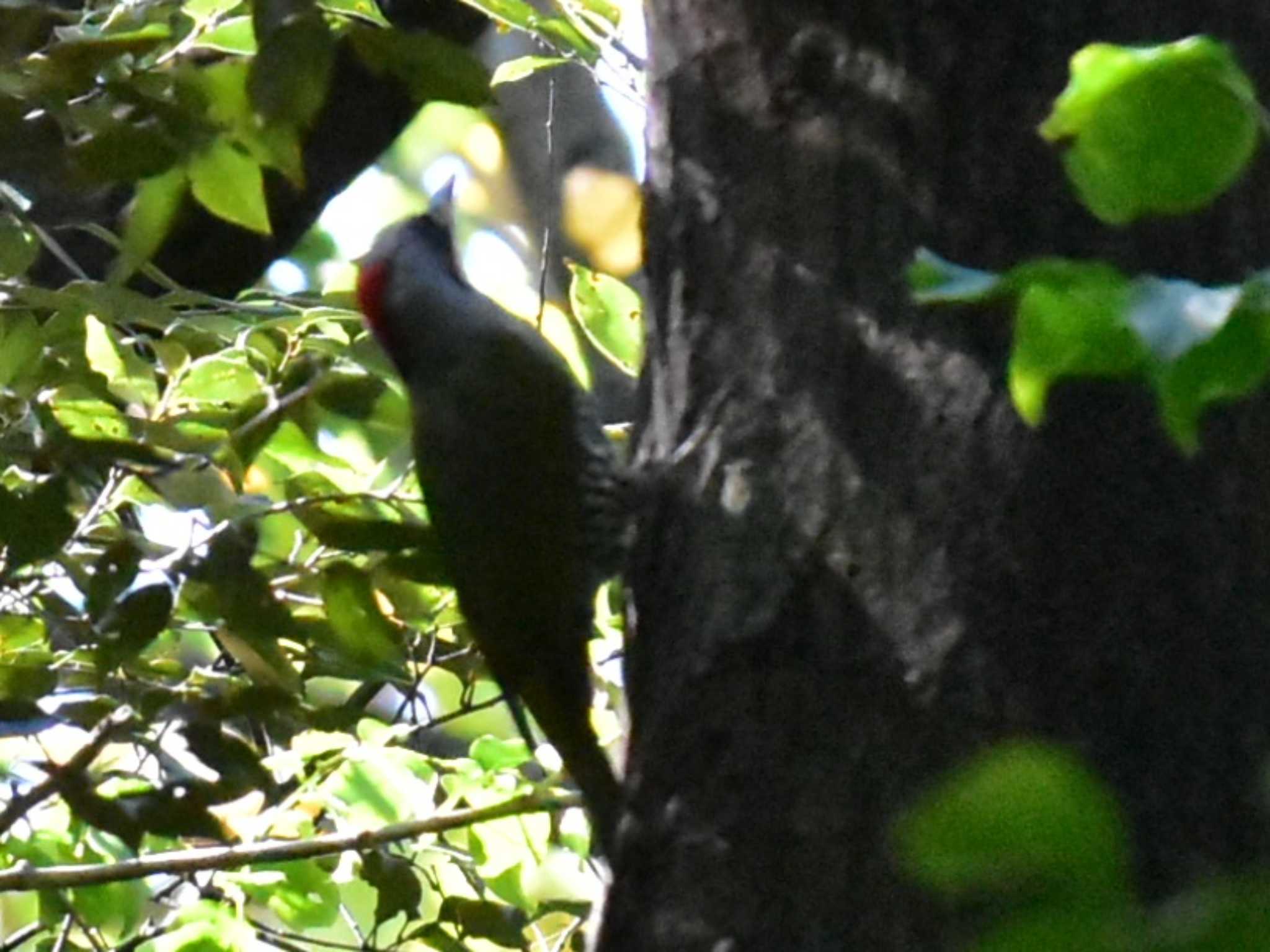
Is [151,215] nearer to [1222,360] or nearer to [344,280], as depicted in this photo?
[344,280]

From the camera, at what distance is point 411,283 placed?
2148mm

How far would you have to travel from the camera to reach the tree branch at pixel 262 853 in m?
1.52

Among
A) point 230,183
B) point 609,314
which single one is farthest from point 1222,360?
point 609,314

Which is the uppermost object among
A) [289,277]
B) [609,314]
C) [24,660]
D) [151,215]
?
[151,215]

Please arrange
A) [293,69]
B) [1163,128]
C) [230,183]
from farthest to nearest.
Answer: [230,183]
[293,69]
[1163,128]

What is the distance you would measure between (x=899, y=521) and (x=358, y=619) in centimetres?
69

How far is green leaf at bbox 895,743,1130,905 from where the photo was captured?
328mm

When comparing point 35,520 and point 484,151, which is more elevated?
point 35,520

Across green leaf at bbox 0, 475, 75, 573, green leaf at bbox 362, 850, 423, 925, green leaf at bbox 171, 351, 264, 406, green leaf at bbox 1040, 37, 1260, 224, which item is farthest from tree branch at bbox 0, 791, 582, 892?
green leaf at bbox 1040, 37, 1260, 224

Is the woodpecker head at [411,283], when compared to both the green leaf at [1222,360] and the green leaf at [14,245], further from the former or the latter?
the green leaf at [1222,360]

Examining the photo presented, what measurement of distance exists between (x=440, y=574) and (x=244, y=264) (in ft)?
2.85

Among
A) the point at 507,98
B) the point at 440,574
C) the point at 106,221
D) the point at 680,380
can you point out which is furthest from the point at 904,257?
the point at 507,98

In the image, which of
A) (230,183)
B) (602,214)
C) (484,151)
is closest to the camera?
(230,183)

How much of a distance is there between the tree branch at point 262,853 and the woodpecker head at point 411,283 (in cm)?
A: 64
